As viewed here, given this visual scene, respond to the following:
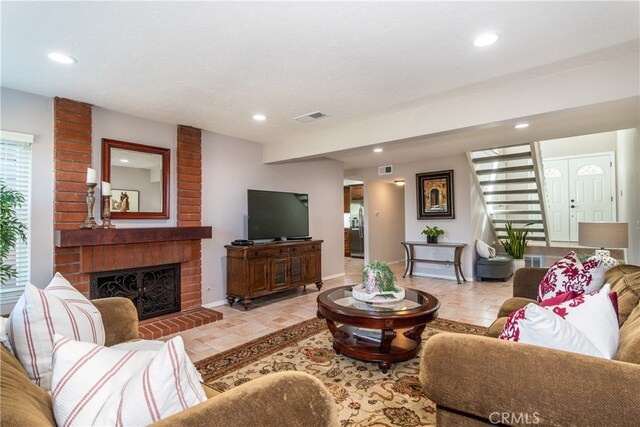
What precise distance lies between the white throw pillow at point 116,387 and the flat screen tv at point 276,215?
335 cm

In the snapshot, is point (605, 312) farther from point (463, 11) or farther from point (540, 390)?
point (463, 11)

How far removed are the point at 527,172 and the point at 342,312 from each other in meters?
4.87

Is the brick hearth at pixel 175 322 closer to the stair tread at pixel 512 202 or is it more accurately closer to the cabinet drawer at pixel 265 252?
the cabinet drawer at pixel 265 252

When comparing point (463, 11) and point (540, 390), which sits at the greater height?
point (463, 11)

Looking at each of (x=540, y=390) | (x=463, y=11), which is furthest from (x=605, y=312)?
(x=463, y=11)

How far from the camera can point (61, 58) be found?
2215mm

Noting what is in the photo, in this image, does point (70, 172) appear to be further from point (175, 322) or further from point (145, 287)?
point (175, 322)

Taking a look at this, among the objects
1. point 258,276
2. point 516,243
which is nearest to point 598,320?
point 258,276

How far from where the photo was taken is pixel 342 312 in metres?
2.33

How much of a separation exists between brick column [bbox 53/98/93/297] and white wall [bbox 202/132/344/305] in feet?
4.17

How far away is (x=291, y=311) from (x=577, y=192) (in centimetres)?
693

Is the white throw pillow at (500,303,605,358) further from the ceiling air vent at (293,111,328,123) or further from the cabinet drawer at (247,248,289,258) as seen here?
the cabinet drawer at (247,248,289,258)

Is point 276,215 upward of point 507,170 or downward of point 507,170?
downward

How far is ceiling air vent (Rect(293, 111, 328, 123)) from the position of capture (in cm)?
349
